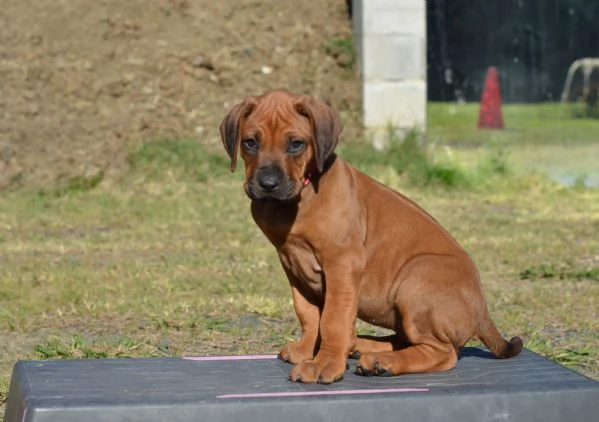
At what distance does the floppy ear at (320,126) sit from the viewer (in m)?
5.02

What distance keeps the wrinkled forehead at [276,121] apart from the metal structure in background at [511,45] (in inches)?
374

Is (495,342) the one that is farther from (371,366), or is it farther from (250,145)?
(250,145)

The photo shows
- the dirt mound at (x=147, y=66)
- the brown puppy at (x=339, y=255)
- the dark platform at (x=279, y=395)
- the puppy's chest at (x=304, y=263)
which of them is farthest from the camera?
the dirt mound at (x=147, y=66)

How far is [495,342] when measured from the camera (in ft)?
17.6

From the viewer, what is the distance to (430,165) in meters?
13.8

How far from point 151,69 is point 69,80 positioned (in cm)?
96

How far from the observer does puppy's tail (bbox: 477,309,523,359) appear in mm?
5301

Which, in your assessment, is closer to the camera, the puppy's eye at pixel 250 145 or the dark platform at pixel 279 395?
the dark platform at pixel 279 395

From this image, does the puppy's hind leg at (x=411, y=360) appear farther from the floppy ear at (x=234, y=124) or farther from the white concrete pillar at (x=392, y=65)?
the white concrete pillar at (x=392, y=65)

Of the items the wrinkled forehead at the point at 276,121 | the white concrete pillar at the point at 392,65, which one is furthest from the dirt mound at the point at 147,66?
the wrinkled forehead at the point at 276,121

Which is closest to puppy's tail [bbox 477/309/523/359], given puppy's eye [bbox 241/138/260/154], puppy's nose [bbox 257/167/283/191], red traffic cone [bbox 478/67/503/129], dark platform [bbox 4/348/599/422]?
dark platform [bbox 4/348/599/422]

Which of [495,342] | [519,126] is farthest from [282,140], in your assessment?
[519,126]

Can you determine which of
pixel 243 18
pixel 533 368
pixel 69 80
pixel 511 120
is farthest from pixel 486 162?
pixel 533 368

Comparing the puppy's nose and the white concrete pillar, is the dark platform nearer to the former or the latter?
the puppy's nose
